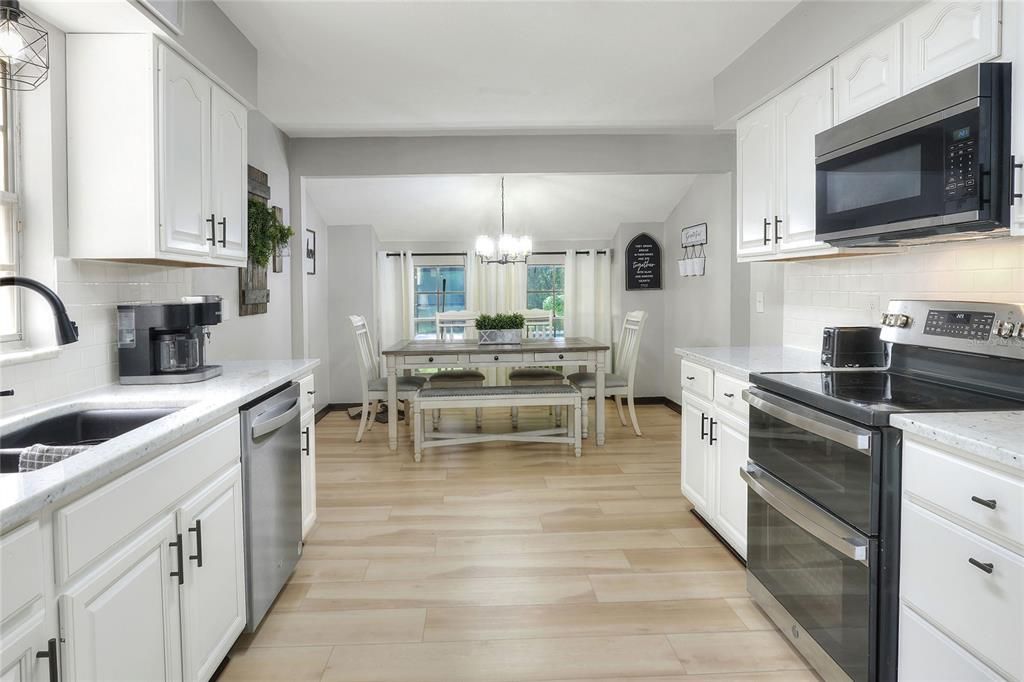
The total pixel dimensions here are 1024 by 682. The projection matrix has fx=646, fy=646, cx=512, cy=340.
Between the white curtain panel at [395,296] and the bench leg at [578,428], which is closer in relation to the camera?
the bench leg at [578,428]

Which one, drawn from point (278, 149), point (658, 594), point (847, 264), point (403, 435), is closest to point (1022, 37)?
point (847, 264)

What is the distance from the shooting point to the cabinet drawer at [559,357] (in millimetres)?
5121

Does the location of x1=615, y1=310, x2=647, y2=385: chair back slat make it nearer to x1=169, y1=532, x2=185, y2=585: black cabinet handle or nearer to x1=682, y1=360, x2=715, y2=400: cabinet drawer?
x1=682, y1=360, x2=715, y2=400: cabinet drawer

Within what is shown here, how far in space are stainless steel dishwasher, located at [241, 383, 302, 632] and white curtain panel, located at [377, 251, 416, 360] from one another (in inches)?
167

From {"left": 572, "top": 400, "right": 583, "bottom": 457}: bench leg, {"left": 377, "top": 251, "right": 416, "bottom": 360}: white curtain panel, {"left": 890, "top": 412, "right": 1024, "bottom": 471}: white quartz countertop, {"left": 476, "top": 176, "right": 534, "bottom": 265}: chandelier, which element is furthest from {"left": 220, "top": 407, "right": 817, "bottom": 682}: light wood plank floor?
{"left": 377, "top": 251, "right": 416, "bottom": 360}: white curtain panel

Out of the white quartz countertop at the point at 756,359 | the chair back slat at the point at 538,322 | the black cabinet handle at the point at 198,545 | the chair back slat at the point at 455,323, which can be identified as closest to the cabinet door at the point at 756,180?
the white quartz countertop at the point at 756,359

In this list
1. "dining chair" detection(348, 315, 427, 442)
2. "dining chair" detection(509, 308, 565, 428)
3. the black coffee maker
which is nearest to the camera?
the black coffee maker

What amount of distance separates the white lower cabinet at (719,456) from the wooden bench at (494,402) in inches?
57.3

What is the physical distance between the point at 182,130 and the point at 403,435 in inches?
140

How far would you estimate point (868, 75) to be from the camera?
2.33 metres

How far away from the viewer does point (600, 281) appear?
23.3 ft

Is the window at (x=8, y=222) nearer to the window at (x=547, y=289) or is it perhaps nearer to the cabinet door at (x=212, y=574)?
the cabinet door at (x=212, y=574)

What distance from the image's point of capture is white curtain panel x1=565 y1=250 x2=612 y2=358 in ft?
23.1

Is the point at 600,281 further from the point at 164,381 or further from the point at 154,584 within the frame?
the point at 154,584
